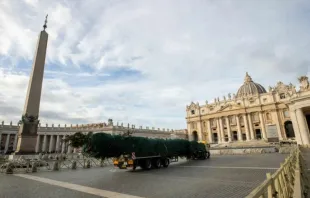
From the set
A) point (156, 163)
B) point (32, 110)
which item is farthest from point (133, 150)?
point (32, 110)

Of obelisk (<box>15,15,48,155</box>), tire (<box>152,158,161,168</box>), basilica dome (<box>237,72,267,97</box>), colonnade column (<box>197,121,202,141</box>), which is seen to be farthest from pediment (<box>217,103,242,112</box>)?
obelisk (<box>15,15,48,155</box>)

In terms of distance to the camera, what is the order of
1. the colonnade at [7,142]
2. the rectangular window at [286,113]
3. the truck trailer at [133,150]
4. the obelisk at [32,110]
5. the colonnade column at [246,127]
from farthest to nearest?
the colonnade column at [246,127], the colonnade at [7,142], the rectangular window at [286,113], the obelisk at [32,110], the truck trailer at [133,150]

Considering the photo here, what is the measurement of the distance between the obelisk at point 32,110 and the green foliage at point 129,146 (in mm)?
12744

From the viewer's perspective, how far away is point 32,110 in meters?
22.6

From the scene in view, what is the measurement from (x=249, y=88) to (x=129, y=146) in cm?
8913

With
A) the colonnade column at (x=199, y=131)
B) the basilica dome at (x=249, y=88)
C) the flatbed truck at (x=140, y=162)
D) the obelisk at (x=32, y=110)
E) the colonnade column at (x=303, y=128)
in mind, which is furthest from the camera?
the basilica dome at (x=249, y=88)

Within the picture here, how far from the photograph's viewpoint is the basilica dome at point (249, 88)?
292 ft

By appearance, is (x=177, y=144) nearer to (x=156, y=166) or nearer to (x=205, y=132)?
(x=156, y=166)

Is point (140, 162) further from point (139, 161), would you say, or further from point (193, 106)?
point (193, 106)

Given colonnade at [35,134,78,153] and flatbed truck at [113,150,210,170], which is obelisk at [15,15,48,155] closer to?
flatbed truck at [113,150,210,170]

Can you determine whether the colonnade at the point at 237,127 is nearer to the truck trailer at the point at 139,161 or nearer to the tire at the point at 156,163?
the truck trailer at the point at 139,161

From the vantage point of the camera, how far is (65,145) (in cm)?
7800

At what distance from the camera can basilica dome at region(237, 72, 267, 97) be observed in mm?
89106

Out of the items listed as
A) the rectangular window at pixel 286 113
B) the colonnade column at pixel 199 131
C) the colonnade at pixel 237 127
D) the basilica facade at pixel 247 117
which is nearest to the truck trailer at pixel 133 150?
the basilica facade at pixel 247 117
